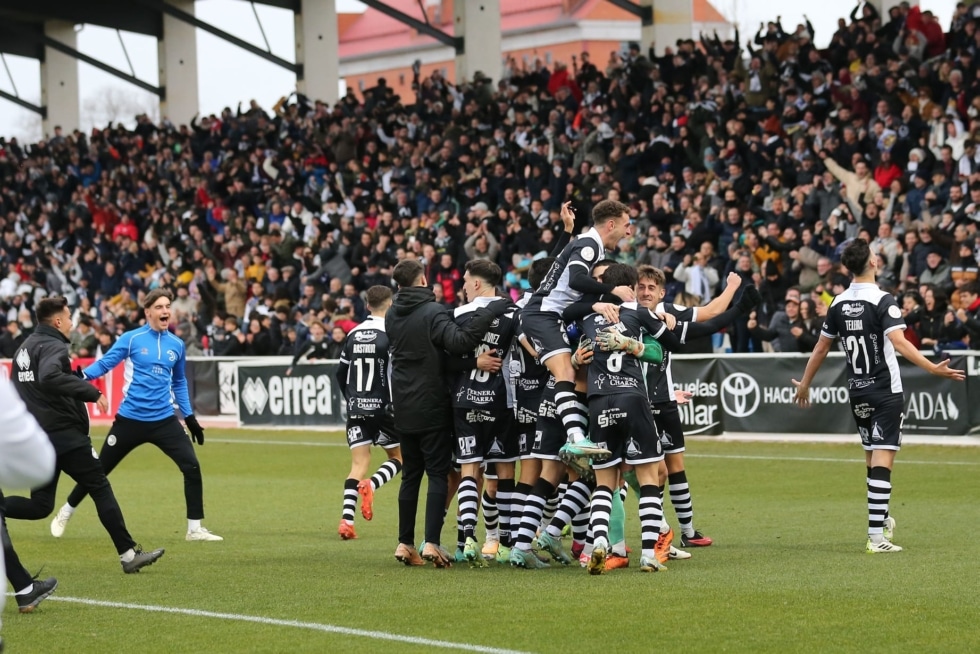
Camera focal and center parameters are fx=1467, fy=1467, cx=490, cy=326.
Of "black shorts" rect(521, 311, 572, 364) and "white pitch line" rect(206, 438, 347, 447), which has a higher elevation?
"black shorts" rect(521, 311, 572, 364)

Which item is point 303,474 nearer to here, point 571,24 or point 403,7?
point 571,24

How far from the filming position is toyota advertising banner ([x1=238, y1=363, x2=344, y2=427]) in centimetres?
2708

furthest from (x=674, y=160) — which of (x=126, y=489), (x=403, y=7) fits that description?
(x=403, y=7)

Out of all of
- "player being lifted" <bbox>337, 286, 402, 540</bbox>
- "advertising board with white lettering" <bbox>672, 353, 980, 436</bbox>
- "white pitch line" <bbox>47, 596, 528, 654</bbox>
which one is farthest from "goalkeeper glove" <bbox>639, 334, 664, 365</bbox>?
"advertising board with white lettering" <bbox>672, 353, 980, 436</bbox>

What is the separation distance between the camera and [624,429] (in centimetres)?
1016

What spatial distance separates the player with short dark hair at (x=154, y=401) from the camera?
1290 cm

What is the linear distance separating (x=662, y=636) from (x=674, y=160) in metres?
20.4

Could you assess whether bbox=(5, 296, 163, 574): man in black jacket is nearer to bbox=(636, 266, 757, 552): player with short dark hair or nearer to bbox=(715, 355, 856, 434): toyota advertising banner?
bbox=(636, 266, 757, 552): player with short dark hair

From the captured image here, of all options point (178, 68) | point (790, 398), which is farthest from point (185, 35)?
point (790, 398)

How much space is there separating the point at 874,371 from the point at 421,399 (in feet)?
11.3

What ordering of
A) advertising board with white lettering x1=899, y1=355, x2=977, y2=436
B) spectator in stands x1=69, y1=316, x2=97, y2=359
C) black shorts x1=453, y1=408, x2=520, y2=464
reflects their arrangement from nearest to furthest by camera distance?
black shorts x1=453, y1=408, x2=520, y2=464
advertising board with white lettering x1=899, y1=355, x2=977, y2=436
spectator in stands x1=69, y1=316, x2=97, y2=359

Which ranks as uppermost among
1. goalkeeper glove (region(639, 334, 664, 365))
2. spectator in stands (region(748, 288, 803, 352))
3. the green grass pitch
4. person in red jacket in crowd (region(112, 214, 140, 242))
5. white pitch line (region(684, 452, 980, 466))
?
person in red jacket in crowd (region(112, 214, 140, 242))

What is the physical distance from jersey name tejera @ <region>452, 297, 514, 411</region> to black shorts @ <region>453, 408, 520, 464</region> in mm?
70

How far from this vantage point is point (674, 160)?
27484 millimetres
